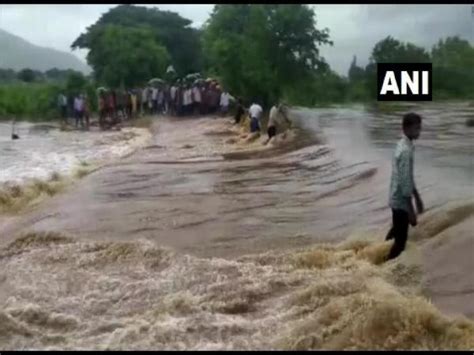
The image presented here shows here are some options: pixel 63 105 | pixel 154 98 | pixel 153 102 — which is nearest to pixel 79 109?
pixel 63 105

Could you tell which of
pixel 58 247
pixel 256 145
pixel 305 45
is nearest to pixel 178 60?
pixel 256 145

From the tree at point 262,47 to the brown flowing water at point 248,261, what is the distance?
139 cm

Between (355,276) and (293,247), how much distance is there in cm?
117

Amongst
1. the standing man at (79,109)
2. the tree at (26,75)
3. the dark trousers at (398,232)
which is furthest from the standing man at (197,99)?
the dark trousers at (398,232)

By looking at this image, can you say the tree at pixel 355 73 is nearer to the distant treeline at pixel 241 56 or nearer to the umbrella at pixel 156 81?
the distant treeline at pixel 241 56

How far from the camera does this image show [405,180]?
5512mm

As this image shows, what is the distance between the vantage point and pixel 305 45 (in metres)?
10.7

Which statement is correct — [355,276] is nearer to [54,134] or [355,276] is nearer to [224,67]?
[224,67]

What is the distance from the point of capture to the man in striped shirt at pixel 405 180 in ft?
17.9

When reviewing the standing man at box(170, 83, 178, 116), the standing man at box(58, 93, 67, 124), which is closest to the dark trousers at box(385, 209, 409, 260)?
the standing man at box(170, 83, 178, 116)

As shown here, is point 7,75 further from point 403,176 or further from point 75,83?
point 403,176

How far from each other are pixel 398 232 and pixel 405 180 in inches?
16.7

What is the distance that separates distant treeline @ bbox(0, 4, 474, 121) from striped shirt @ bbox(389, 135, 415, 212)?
1.50 meters

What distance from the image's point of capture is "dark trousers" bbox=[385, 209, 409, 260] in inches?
224
